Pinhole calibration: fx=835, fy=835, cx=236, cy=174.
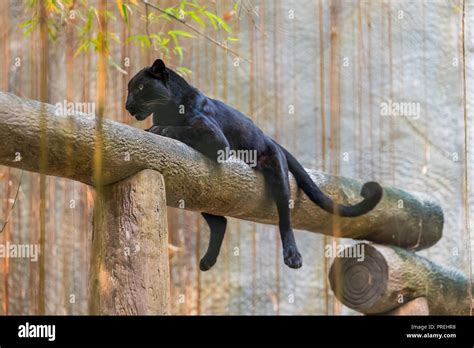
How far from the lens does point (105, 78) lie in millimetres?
4883

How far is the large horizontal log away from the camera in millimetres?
2547

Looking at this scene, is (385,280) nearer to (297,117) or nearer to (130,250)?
(297,117)

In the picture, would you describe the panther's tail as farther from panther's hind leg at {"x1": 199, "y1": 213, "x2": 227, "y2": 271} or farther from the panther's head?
the panther's head

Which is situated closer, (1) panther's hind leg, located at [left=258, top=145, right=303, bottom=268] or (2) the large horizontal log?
(2) the large horizontal log

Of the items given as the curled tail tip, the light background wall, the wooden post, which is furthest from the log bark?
the wooden post

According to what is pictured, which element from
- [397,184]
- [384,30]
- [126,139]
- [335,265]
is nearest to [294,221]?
[335,265]

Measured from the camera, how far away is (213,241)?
11.9 feet

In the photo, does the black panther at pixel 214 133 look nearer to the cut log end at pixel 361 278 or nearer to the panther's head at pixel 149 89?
the panther's head at pixel 149 89

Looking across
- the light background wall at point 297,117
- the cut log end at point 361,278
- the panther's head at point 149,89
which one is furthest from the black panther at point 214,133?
the light background wall at point 297,117

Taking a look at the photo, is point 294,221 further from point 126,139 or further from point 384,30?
point 384,30

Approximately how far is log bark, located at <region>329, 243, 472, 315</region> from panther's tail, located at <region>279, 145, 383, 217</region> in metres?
0.34

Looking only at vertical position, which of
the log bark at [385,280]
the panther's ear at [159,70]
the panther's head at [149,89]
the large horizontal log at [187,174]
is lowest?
the log bark at [385,280]

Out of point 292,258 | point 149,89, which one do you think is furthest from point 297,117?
point 149,89

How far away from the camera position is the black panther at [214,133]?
125 inches
